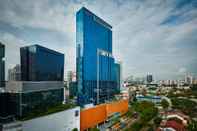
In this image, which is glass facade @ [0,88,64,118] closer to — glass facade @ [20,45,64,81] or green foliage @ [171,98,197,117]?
Answer: glass facade @ [20,45,64,81]

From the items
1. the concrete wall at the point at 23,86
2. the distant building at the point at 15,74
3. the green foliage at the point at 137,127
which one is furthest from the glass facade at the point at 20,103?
the green foliage at the point at 137,127

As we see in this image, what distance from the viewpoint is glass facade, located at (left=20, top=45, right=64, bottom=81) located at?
6.44 meters

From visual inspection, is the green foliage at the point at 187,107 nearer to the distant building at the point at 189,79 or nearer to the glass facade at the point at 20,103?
the glass facade at the point at 20,103

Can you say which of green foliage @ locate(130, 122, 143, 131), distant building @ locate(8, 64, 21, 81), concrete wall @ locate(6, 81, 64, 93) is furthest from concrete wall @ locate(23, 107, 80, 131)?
distant building @ locate(8, 64, 21, 81)

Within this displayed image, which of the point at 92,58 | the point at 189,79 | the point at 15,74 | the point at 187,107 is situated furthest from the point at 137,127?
the point at 189,79

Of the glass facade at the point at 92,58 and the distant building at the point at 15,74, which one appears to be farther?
the glass facade at the point at 92,58

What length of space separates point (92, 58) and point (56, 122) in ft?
15.4

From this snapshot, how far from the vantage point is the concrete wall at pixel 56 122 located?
145 inches

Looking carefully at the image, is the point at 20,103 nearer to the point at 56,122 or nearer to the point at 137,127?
the point at 56,122

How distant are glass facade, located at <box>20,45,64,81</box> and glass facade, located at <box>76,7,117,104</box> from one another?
1.11m

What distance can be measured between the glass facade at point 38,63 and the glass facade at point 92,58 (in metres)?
1.11

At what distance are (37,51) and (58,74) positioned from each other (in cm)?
184

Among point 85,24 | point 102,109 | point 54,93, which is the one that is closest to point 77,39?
point 85,24

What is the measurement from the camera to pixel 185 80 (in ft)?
95.1
